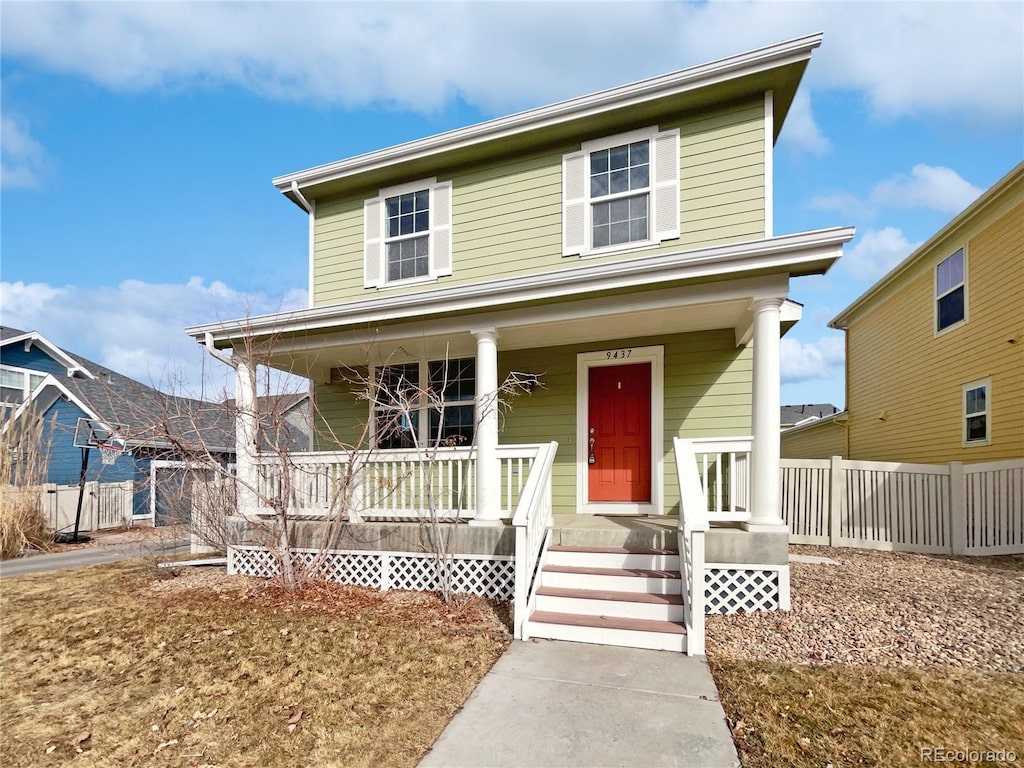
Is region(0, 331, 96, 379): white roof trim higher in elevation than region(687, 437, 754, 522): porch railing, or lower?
higher

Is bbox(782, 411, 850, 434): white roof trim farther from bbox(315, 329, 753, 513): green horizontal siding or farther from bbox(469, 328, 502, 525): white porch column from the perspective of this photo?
bbox(469, 328, 502, 525): white porch column

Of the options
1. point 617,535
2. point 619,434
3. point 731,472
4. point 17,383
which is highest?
point 17,383

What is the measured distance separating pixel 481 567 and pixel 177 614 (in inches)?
126

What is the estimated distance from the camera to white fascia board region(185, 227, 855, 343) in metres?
4.83

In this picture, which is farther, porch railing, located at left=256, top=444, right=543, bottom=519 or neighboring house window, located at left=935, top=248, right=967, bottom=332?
neighboring house window, located at left=935, top=248, right=967, bottom=332

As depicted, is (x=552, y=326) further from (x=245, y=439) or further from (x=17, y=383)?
(x=17, y=383)

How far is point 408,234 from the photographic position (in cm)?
853

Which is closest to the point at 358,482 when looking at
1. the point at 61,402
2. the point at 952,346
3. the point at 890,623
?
the point at 890,623

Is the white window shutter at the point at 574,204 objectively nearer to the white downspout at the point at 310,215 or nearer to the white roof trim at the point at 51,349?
the white downspout at the point at 310,215

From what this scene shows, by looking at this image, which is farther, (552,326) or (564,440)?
(564,440)

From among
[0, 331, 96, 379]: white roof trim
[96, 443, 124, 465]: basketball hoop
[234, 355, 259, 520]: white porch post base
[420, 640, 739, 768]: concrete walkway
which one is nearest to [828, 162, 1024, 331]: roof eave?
[420, 640, 739, 768]: concrete walkway

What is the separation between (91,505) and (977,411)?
64.8ft

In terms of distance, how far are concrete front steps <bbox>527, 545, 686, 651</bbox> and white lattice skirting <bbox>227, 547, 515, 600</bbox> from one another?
2.40 ft

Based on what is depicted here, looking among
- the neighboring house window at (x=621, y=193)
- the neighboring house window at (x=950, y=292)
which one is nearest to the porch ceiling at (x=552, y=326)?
the neighboring house window at (x=621, y=193)
